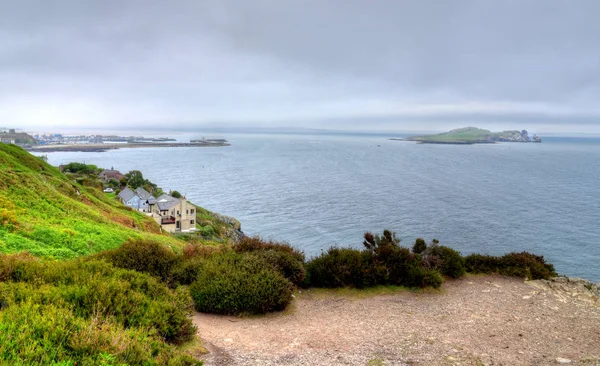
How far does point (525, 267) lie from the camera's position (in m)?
12.3

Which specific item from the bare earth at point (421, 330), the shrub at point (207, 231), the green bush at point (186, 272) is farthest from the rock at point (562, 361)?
the shrub at point (207, 231)

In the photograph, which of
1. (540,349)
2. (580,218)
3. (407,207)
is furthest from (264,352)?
(580,218)

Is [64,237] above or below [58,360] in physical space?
below

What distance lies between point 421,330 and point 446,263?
15.3 feet

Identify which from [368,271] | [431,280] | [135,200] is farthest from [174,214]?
[431,280]

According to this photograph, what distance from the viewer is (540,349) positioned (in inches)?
281

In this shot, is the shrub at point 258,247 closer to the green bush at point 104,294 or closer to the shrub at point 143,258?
the shrub at point 143,258

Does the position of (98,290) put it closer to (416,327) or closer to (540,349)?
(416,327)

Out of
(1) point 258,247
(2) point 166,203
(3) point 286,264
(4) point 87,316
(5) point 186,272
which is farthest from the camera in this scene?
(2) point 166,203

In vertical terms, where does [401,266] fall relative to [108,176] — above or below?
above

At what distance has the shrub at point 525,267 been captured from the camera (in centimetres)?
1216

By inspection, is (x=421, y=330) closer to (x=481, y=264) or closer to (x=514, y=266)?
(x=481, y=264)

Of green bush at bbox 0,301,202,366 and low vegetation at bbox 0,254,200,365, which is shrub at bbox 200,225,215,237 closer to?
low vegetation at bbox 0,254,200,365

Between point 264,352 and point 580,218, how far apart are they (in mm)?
50638
